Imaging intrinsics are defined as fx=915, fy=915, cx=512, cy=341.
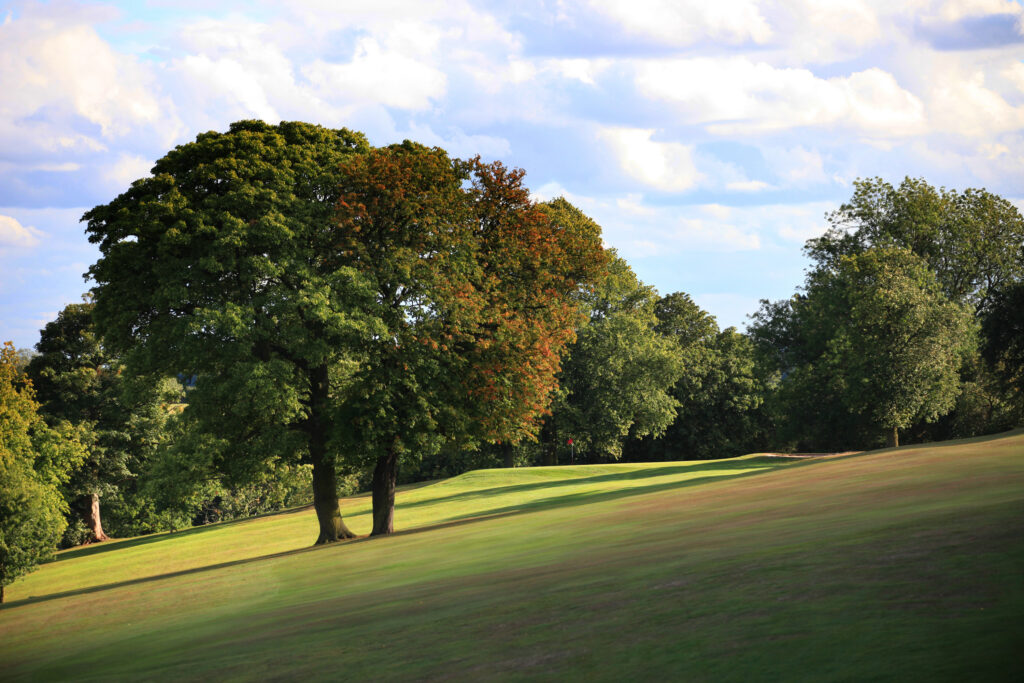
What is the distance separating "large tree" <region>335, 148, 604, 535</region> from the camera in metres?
28.1

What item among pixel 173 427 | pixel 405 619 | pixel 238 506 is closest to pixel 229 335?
pixel 173 427

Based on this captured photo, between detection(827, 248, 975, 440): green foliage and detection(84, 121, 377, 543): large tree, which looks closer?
detection(84, 121, 377, 543): large tree

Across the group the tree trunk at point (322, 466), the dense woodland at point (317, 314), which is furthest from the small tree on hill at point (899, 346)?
the tree trunk at point (322, 466)

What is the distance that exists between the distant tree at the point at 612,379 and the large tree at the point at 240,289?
37892mm

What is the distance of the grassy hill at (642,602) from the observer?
21.8ft

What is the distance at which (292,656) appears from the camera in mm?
9562

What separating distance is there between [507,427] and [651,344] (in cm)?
4005

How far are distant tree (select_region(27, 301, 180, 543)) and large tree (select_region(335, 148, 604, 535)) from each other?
2868cm

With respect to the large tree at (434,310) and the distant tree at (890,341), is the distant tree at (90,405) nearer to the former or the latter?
the large tree at (434,310)

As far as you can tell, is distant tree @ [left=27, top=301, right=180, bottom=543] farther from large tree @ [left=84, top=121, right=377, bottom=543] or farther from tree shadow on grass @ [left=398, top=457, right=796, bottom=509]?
large tree @ [left=84, top=121, right=377, bottom=543]

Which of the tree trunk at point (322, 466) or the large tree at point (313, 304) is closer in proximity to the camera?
the large tree at point (313, 304)

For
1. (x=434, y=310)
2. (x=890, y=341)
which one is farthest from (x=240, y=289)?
(x=890, y=341)

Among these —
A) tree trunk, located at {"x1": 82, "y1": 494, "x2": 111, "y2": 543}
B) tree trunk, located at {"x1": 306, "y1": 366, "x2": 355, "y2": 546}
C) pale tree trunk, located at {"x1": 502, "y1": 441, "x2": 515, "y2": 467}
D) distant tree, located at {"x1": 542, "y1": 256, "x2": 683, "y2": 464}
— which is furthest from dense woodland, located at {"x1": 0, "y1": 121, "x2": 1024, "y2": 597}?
pale tree trunk, located at {"x1": 502, "y1": 441, "x2": 515, "y2": 467}

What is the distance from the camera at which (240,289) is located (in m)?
28.4
